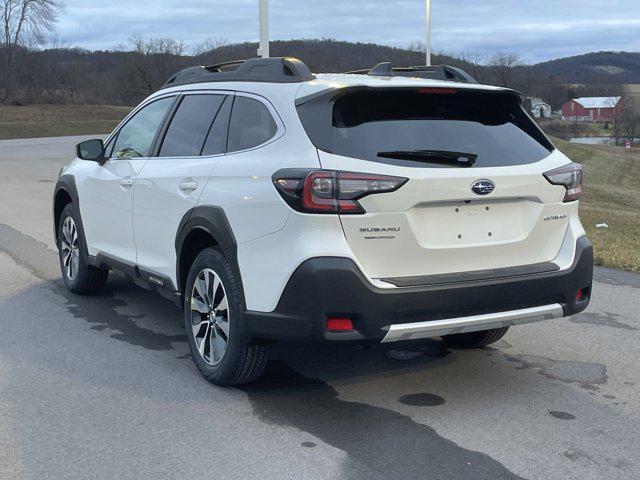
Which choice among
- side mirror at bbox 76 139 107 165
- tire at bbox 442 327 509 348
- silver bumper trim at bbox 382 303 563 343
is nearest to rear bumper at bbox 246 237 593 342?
silver bumper trim at bbox 382 303 563 343

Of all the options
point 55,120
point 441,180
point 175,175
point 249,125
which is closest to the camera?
point 441,180

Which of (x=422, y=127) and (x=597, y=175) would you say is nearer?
(x=422, y=127)

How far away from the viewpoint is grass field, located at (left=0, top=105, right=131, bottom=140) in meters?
41.6

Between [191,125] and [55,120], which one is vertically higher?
[191,125]

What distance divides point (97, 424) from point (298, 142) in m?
1.77

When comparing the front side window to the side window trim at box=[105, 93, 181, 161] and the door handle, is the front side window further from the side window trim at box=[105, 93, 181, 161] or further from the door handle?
the door handle

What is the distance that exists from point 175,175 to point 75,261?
2.35 m

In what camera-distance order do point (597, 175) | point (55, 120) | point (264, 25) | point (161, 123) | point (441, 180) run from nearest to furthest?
point (441, 180) < point (161, 123) < point (264, 25) < point (597, 175) < point (55, 120)

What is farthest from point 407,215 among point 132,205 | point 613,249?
point 613,249

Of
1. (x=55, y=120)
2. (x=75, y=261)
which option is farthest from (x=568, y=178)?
(x=55, y=120)

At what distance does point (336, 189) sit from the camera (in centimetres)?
376

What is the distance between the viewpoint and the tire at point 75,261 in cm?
660

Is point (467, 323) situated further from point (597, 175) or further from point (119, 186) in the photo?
point (597, 175)

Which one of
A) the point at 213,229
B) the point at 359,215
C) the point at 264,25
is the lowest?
the point at 213,229
